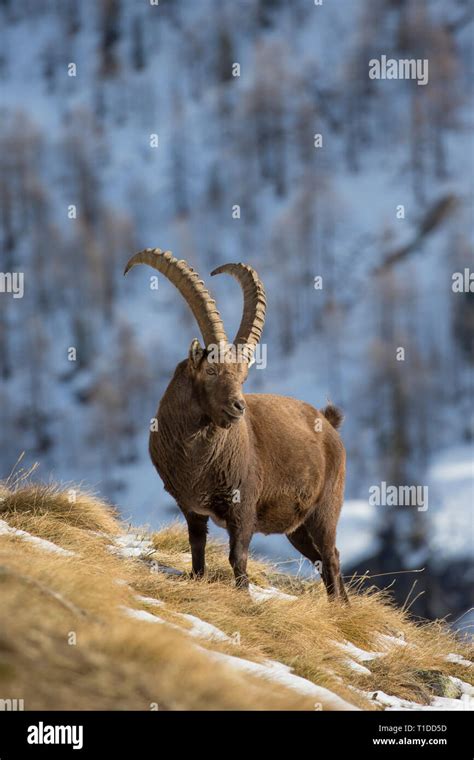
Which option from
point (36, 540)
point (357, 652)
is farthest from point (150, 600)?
point (357, 652)

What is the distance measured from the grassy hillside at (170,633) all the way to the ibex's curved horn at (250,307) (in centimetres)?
216

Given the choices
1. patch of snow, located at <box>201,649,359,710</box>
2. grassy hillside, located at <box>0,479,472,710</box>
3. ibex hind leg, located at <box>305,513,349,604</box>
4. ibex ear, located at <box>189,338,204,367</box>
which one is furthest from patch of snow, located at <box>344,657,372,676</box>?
ibex ear, located at <box>189,338,204,367</box>

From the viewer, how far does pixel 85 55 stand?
4449 inches

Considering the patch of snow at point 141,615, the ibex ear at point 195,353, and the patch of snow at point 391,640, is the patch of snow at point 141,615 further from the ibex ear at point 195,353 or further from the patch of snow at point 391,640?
the patch of snow at point 391,640

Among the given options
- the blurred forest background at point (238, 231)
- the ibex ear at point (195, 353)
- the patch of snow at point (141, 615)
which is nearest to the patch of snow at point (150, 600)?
the patch of snow at point (141, 615)

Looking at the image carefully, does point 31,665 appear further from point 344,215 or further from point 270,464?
point 344,215

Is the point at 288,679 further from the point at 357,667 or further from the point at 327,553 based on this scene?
the point at 327,553

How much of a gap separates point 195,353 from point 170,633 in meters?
3.04

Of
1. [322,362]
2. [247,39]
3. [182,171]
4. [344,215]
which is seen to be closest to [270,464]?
[322,362]

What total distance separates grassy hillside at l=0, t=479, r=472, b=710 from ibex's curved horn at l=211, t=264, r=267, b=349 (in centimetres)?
216

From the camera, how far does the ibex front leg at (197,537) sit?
9.38 m

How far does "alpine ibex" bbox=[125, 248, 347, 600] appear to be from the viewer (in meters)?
8.98

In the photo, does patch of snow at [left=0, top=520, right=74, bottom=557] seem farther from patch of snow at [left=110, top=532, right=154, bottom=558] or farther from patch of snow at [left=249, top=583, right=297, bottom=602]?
patch of snow at [left=249, top=583, right=297, bottom=602]

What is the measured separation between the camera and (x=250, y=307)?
9656mm
